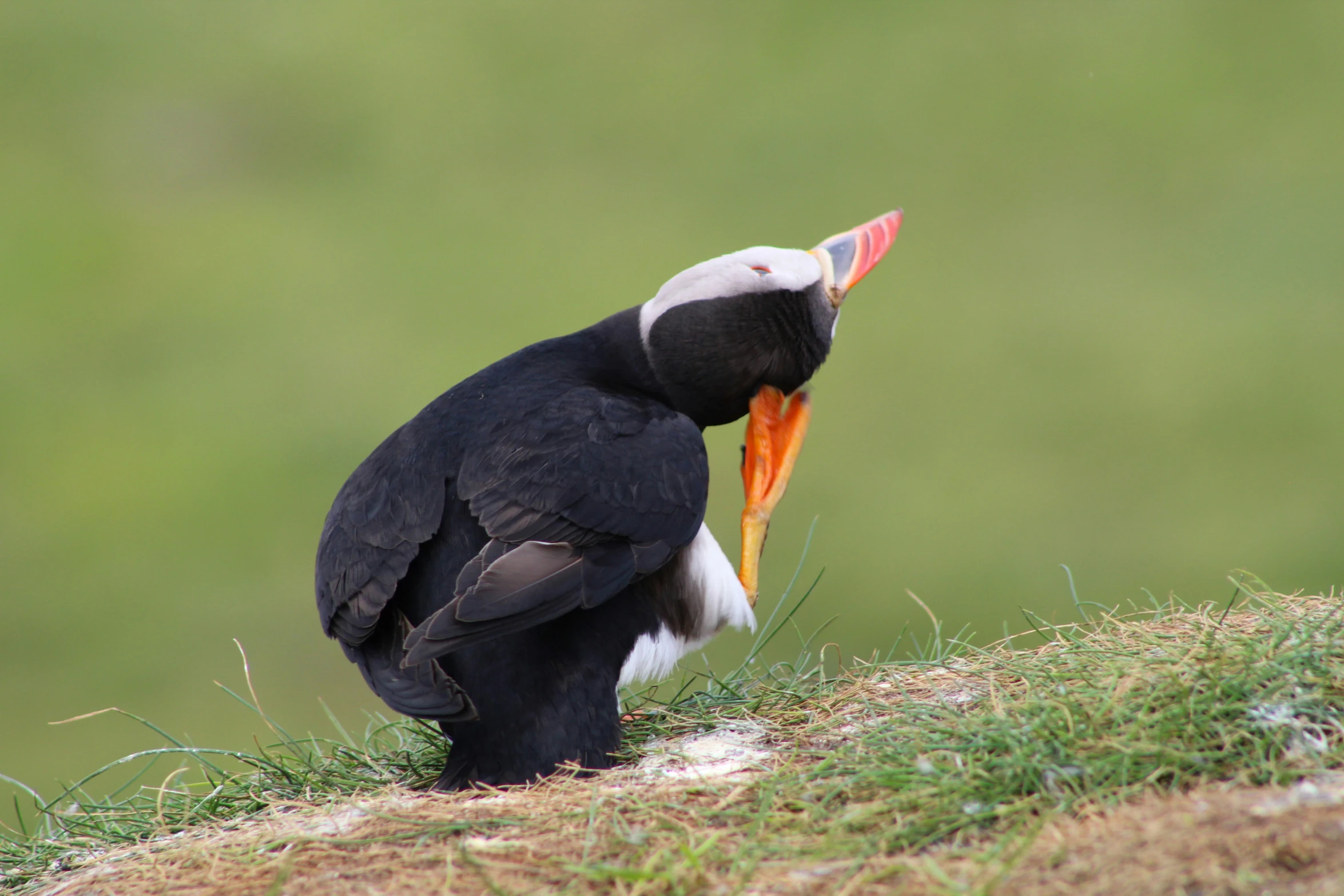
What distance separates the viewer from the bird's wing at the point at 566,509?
9.71 feet

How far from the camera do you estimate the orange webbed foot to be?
406 centimetres

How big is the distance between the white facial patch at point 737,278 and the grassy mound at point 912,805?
48.7 inches

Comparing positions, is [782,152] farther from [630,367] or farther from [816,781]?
[816,781]

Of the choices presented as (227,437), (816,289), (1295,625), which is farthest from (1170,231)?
(1295,625)

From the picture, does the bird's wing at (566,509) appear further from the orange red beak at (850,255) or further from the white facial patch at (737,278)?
the orange red beak at (850,255)

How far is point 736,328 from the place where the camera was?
391cm

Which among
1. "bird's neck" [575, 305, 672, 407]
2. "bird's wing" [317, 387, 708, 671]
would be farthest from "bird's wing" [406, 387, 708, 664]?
"bird's neck" [575, 305, 672, 407]

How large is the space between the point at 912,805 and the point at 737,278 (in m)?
1.90

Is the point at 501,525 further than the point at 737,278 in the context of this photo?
No

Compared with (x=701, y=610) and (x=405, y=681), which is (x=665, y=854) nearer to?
(x=405, y=681)

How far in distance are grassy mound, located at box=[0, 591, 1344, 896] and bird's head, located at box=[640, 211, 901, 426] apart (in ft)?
3.51

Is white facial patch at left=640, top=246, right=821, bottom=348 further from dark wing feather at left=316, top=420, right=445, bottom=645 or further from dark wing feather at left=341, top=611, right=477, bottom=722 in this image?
dark wing feather at left=341, top=611, right=477, bottom=722

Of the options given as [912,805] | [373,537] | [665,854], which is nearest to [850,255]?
[373,537]

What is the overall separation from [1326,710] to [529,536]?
172 cm
